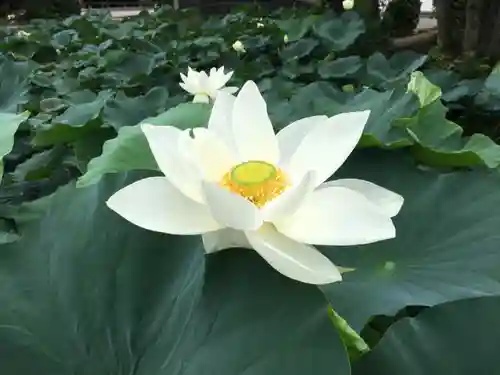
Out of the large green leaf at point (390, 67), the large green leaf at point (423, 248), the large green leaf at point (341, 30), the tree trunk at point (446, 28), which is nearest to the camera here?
the large green leaf at point (423, 248)

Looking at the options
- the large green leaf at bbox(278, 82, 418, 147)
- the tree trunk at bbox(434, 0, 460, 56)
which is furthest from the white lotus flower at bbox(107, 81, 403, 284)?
the tree trunk at bbox(434, 0, 460, 56)

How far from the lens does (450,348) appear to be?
370mm

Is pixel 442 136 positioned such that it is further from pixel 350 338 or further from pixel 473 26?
pixel 473 26

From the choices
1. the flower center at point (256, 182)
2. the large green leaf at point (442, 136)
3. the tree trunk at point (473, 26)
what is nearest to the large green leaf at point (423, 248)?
the flower center at point (256, 182)

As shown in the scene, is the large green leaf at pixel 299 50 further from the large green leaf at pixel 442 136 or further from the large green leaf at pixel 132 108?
the large green leaf at pixel 442 136

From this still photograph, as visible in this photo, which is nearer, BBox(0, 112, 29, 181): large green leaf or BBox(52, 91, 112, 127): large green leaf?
BBox(0, 112, 29, 181): large green leaf

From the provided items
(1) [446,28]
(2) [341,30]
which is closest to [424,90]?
(2) [341,30]

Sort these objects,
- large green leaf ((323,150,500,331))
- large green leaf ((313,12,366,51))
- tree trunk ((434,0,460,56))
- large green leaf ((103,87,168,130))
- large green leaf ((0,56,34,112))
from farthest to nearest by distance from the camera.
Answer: tree trunk ((434,0,460,56))
large green leaf ((313,12,366,51))
large green leaf ((103,87,168,130))
large green leaf ((0,56,34,112))
large green leaf ((323,150,500,331))

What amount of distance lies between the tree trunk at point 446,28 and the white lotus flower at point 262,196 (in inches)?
125

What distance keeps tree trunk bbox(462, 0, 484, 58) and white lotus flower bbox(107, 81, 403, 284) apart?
9.29 ft

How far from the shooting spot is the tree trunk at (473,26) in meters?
3.15

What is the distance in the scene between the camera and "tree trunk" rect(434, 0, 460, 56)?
3.46m

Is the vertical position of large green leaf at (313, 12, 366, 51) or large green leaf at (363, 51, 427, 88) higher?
large green leaf at (363, 51, 427, 88)

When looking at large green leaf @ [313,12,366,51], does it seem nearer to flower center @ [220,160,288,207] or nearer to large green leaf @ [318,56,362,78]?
large green leaf @ [318,56,362,78]
